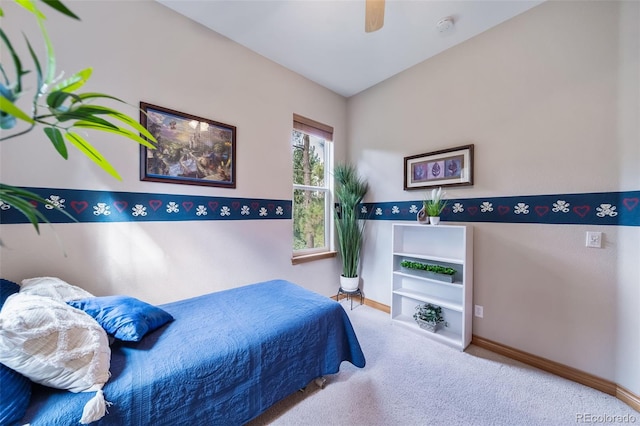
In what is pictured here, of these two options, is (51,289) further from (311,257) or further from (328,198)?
(328,198)

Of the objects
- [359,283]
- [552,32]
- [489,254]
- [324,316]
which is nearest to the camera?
[324,316]

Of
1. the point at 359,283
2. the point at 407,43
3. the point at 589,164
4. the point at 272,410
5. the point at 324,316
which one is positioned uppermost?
the point at 407,43

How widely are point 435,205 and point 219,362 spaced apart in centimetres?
213

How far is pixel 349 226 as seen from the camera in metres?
3.10

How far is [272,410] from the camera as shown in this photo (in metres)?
1.55

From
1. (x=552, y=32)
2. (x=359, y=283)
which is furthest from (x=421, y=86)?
(x=359, y=283)

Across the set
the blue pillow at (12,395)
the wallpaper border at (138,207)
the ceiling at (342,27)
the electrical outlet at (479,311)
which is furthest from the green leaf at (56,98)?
the electrical outlet at (479,311)

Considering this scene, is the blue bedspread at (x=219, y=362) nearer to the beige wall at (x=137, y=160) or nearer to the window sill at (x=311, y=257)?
the beige wall at (x=137, y=160)

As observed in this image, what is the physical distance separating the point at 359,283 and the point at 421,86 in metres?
2.47

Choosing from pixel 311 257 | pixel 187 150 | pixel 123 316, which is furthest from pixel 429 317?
pixel 187 150

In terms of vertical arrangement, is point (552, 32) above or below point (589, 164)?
above

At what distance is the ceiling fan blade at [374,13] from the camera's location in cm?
141

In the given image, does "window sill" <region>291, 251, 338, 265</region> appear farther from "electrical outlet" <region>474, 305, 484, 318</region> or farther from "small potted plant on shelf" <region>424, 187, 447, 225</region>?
"electrical outlet" <region>474, 305, 484, 318</region>

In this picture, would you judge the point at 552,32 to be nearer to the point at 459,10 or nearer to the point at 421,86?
the point at 459,10
